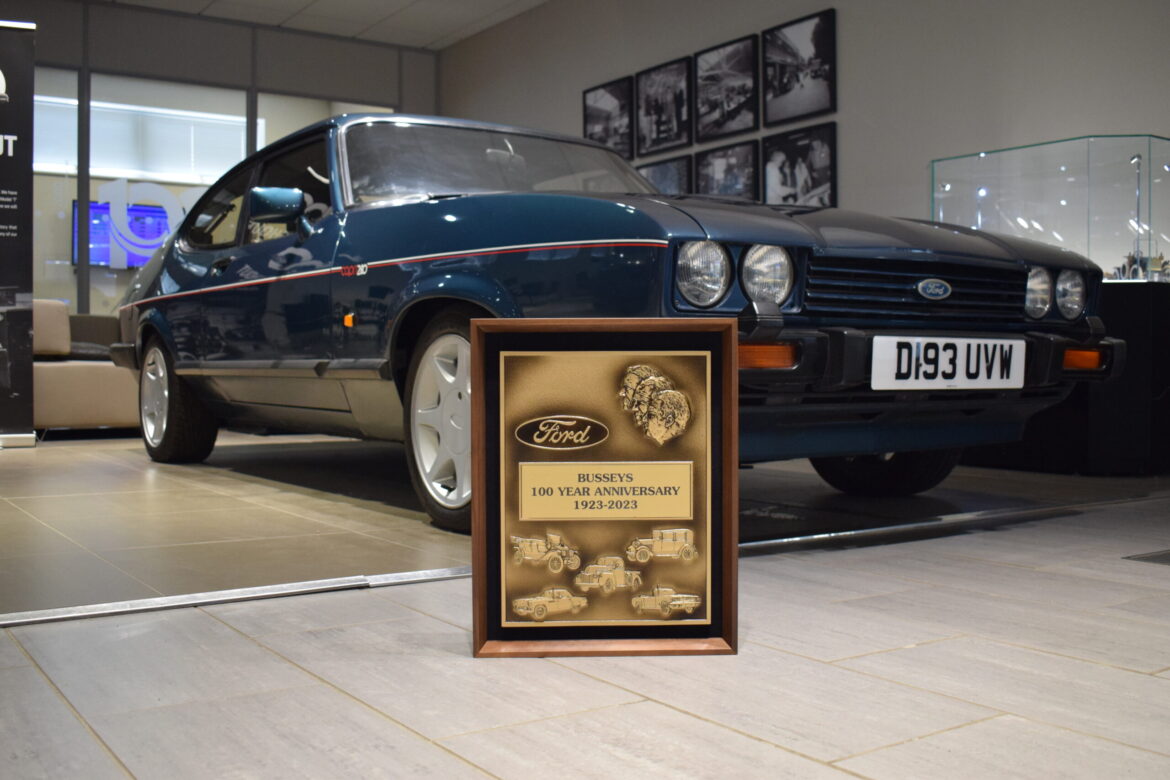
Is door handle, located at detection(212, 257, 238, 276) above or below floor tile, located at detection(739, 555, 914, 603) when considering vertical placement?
above

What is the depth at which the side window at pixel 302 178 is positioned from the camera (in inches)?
143

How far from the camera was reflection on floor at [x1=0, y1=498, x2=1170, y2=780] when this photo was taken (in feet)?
4.46

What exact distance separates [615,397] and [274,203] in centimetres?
203

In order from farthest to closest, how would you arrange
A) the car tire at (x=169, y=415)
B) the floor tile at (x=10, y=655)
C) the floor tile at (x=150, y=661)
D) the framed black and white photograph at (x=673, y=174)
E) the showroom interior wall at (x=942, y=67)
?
1. the framed black and white photograph at (x=673, y=174)
2. the showroom interior wall at (x=942, y=67)
3. the car tire at (x=169, y=415)
4. the floor tile at (x=10, y=655)
5. the floor tile at (x=150, y=661)

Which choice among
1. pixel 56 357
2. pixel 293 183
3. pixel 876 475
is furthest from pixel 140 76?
pixel 876 475

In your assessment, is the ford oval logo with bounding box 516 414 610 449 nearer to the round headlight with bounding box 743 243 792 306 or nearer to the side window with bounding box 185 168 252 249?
the round headlight with bounding box 743 243 792 306

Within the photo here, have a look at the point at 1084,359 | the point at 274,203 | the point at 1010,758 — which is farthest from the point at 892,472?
the point at 1010,758

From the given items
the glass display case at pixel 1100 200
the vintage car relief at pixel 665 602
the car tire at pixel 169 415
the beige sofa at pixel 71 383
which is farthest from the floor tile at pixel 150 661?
the beige sofa at pixel 71 383

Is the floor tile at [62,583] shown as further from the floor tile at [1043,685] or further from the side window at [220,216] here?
the side window at [220,216]

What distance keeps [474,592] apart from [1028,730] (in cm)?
82

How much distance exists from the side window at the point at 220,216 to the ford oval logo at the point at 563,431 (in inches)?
109

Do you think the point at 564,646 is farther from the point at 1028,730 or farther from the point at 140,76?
the point at 140,76

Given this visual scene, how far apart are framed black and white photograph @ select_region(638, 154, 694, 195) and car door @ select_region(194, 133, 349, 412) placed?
4.78 m

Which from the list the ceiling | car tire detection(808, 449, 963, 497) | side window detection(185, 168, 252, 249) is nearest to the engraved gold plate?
car tire detection(808, 449, 963, 497)
